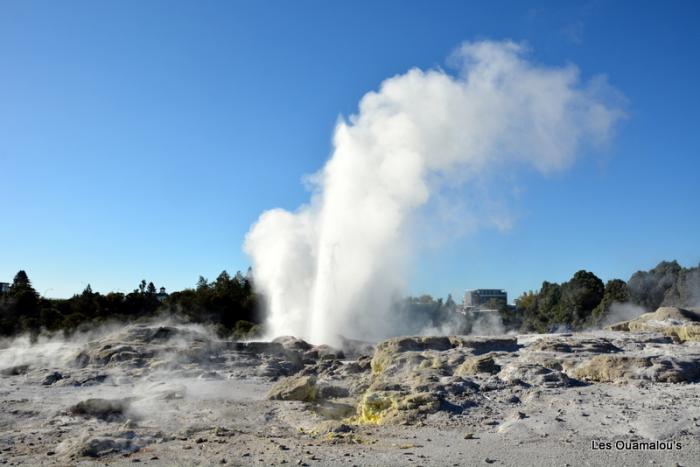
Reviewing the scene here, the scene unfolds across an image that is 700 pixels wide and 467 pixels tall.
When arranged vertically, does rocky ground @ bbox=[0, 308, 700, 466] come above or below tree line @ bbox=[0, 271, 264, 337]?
below

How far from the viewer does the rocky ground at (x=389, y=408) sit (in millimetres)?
9016

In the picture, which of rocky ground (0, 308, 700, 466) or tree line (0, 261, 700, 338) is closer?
rocky ground (0, 308, 700, 466)

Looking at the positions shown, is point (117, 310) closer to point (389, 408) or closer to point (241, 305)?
point (241, 305)

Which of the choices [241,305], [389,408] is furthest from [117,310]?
[389,408]

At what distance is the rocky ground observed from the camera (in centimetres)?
902

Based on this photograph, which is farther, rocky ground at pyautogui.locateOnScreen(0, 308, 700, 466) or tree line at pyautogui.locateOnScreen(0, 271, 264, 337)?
tree line at pyautogui.locateOnScreen(0, 271, 264, 337)

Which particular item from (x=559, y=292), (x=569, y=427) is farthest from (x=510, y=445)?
(x=559, y=292)

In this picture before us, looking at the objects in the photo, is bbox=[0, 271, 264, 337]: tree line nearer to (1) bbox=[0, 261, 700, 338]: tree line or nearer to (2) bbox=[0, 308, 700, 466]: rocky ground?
(1) bbox=[0, 261, 700, 338]: tree line

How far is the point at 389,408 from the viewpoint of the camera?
12055 millimetres

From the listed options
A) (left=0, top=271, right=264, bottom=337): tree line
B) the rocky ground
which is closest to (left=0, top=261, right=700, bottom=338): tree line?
(left=0, top=271, right=264, bottom=337): tree line

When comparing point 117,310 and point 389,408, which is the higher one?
point 117,310

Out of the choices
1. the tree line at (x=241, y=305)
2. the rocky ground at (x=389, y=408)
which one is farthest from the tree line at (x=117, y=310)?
the rocky ground at (x=389, y=408)

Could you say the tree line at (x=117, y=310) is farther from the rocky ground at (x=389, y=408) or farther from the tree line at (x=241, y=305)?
the rocky ground at (x=389, y=408)

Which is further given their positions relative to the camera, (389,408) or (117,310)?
(117,310)
